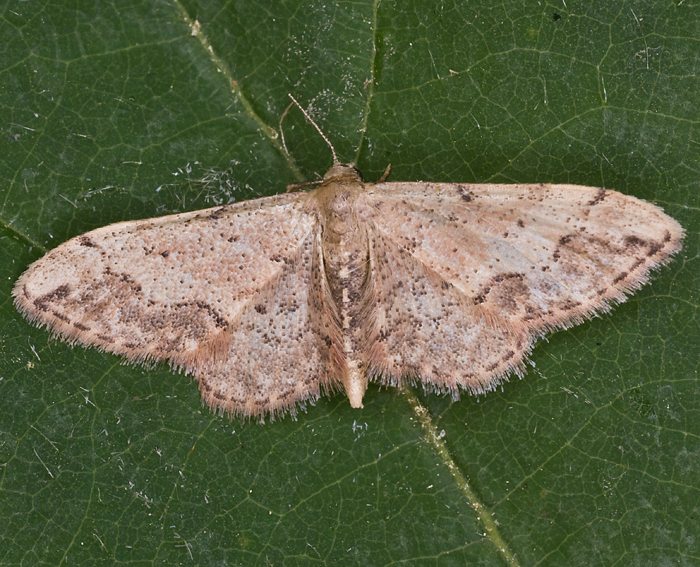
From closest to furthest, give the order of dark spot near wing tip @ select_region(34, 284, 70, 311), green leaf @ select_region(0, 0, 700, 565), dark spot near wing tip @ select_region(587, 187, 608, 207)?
dark spot near wing tip @ select_region(587, 187, 608, 207), dark spot near wing tip @ select_region(34, 284, 70, 311), green leaf @ select_region(0, 0, 700, 565)

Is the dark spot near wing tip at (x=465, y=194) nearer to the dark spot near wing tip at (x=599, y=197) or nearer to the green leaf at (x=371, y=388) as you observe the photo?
the green leaf at (x=371, y=388)

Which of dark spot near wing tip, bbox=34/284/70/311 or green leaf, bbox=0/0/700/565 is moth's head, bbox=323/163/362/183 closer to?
green leaf, bbox=0/0/700/565

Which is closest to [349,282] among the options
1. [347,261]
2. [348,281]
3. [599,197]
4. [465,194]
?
[348,281]

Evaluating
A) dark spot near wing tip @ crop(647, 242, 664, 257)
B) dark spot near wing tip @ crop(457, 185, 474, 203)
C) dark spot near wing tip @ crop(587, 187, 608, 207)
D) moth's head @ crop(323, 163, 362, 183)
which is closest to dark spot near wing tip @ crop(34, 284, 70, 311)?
moth's head @ crop(323, 163, 362, 183)

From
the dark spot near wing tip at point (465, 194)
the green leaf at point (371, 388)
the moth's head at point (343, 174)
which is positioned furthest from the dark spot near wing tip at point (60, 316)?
the dark spot near wing tip at point (465, 194)

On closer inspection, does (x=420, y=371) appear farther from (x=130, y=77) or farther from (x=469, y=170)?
(x=130, y=77)

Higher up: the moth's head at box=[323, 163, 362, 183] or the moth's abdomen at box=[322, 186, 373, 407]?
the moth's head at box=[323, 163, 362, 183]

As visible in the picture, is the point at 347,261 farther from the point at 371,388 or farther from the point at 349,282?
the point at 371,388

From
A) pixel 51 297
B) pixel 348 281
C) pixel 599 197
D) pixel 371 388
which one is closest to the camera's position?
pixel 599 197
